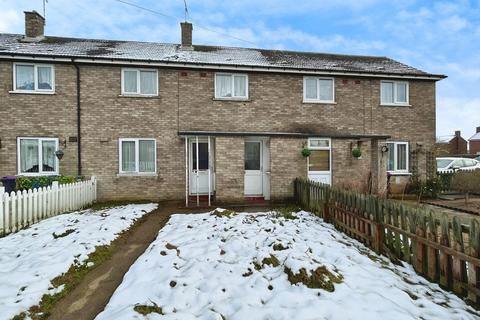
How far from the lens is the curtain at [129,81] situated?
11.9 metres

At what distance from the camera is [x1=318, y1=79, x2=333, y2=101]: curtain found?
13.2 metres

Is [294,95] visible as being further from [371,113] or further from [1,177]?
[1,177]

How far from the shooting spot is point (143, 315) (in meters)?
3.25

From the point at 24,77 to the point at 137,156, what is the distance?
5.43 metres

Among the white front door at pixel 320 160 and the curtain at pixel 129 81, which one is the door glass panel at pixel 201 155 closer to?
the curtain at pixel 129 81

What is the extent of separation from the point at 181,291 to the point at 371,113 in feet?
41.8

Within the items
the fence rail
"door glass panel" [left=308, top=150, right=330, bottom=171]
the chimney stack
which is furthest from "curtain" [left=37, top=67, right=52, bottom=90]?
the fence rail

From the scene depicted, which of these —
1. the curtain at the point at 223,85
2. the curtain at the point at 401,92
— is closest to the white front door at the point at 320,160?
the curtain at the point at 223,85

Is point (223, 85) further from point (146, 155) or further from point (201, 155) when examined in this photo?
point (146, 155)

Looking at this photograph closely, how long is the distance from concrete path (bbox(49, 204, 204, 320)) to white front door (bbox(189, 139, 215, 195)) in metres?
4.52

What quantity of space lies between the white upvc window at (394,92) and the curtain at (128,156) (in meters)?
11.9

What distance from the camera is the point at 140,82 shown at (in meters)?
12.0

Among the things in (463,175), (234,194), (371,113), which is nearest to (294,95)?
(371,113)

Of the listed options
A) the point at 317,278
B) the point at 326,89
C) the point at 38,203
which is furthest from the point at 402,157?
the point at 38,203
